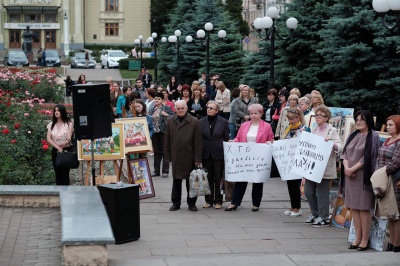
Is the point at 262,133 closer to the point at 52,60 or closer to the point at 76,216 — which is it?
the point at 76,216

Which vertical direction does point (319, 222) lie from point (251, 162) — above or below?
→ below

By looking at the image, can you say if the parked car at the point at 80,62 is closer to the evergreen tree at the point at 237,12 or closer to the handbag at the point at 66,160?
the evergreen tree at the point at 237,12

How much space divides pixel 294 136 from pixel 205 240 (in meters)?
3.27

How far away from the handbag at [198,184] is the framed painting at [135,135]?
2861 millimetres

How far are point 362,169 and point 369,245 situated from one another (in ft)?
3.32

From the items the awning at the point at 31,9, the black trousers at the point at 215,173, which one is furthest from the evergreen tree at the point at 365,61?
the awning at the point at 31,9

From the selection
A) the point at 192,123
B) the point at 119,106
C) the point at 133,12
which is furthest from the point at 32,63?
the point at 192,123

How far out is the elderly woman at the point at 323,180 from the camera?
43.3 feet

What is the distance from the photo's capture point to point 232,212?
14.8m

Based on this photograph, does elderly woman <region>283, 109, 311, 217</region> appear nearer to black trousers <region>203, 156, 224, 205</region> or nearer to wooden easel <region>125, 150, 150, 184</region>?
black trousers <region>203, 156, 224, 205</region>

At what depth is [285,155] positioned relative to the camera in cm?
1440

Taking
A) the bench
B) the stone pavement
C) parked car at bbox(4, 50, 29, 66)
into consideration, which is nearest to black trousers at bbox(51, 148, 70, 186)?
the stone pavement

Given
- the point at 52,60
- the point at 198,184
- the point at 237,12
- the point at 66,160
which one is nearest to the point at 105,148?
the point at 66,160

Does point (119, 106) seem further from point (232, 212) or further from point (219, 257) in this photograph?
point (219, 257)
